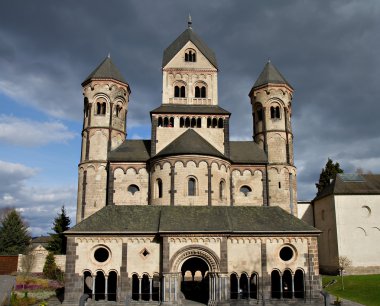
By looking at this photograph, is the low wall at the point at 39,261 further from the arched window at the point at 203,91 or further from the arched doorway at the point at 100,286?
the arched window at the point at 203,91

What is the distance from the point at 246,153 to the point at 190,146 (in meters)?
8.97

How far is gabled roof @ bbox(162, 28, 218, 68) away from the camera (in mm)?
53188

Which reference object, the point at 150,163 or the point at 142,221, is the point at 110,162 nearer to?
the point at 150,163

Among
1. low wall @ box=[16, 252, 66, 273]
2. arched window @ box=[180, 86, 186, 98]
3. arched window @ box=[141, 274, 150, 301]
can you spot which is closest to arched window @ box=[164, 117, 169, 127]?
arched window @ box=[180, 86, 186, 98]

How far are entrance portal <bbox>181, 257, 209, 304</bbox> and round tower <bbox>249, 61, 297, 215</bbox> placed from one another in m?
13.3

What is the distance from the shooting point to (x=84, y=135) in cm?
4941

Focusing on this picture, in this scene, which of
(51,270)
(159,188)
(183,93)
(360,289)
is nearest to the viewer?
(360,289)

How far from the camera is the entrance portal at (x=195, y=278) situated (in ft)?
114

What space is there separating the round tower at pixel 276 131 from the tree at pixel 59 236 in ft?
85.8

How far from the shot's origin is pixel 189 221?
1243 inches

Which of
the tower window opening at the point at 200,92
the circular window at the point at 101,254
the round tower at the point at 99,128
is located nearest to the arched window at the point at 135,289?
the circular window at the point at 101,254

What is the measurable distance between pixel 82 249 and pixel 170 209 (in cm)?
772

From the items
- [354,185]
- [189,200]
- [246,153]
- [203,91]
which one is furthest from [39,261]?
[354,185]

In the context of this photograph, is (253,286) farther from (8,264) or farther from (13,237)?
(13,237)
